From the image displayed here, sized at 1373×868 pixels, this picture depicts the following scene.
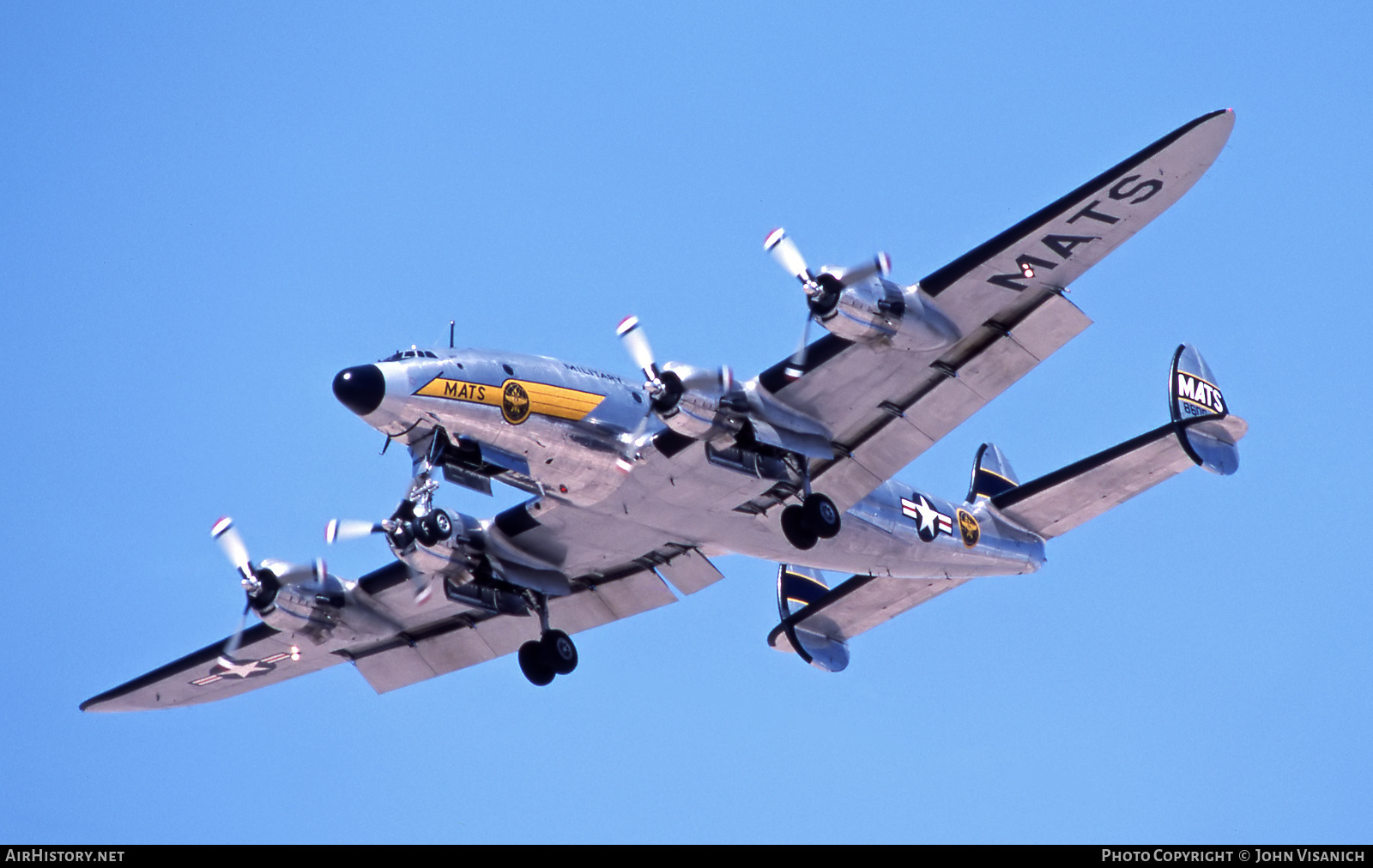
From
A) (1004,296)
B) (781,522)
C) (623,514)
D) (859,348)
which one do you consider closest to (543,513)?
(623,514)

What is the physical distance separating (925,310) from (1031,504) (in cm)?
679

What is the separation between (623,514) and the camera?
24.5 metres

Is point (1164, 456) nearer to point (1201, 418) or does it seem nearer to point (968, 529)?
point (1201, 418)

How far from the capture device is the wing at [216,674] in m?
28.8

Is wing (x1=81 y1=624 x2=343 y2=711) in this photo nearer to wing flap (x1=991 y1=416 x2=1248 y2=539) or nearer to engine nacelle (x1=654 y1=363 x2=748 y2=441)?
engine nacelle (x1=654 y1=363 x2=748 y2=441)

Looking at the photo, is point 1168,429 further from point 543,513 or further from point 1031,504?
point 543,513

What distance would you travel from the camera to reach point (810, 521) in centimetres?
2328

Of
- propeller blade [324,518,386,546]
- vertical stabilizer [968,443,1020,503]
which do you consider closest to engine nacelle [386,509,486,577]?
propeller blade [324,518,386,546]

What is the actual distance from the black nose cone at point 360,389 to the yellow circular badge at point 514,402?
178cm

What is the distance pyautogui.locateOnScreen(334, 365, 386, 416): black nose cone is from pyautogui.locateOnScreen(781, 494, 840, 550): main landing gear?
21.2ft

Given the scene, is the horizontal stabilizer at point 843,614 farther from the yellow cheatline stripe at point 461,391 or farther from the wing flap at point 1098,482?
the yellow cheatline stripe at point 461,391

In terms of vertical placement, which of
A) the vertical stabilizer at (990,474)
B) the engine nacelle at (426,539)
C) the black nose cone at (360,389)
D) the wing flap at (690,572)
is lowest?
the engine nacelle at (426,539)

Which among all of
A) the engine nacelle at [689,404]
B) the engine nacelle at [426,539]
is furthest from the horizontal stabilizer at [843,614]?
the engine nacelle at [689,404]

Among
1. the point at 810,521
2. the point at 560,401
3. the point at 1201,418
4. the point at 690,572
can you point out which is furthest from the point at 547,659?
the point at 1201,418
